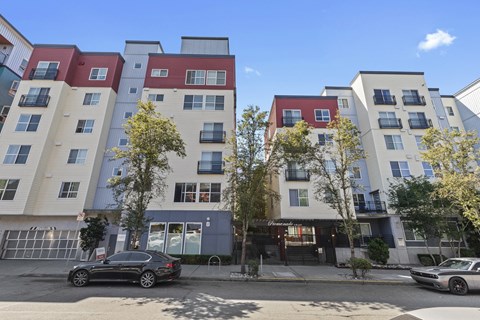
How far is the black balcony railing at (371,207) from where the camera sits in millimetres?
22266

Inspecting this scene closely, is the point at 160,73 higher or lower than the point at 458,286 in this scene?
higher

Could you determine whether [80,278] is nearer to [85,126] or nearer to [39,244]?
[39,244]

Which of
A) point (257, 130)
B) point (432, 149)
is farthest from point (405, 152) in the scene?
point (257, 130)

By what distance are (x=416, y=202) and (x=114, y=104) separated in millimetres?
30729

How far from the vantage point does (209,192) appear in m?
20.7

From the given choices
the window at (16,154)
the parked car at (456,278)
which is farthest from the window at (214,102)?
the parked car at (456,278)

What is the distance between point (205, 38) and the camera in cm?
2820

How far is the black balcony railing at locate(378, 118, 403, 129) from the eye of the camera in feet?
83.1

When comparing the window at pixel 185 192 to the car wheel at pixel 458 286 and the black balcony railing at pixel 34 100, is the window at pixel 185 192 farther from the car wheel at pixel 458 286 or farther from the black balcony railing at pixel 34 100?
the car wheel at pixel 458 286

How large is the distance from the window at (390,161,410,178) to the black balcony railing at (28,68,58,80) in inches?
1443

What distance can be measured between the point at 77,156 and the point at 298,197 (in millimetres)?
21760

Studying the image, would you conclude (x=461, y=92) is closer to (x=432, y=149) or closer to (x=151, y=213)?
(x=432, y=149)

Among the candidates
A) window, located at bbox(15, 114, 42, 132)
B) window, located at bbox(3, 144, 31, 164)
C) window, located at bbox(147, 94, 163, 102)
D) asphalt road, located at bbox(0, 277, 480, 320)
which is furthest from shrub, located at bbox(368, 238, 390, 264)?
window, located at bbox(15, 114, 42, 132)

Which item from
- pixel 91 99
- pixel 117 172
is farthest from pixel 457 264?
pixel 91 99
